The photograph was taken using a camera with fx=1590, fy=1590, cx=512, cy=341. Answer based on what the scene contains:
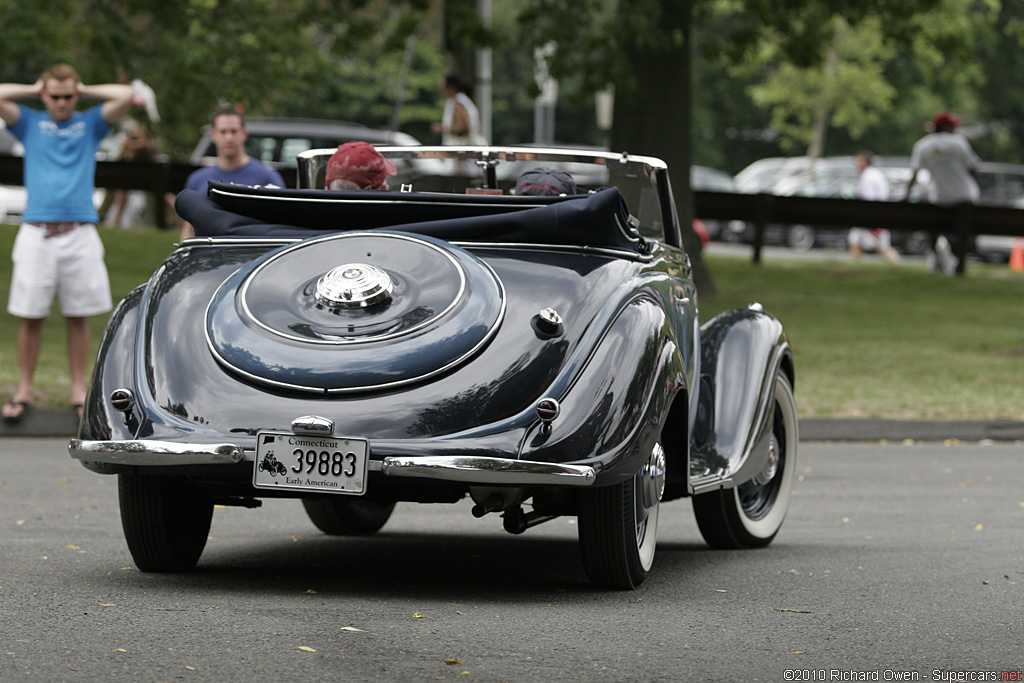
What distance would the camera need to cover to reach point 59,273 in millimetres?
9484

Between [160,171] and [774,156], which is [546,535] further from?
[774,156]

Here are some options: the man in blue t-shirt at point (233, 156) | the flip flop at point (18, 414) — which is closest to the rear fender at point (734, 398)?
the man in blue t-shirt at point (233, 156)

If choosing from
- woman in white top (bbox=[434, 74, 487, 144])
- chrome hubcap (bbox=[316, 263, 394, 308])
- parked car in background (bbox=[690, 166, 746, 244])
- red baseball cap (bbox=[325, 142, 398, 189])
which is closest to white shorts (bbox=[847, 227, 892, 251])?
parked car in background (bbox=[690, 166, 746, 244])

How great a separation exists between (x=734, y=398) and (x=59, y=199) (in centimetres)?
477

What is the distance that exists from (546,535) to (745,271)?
1457 cm

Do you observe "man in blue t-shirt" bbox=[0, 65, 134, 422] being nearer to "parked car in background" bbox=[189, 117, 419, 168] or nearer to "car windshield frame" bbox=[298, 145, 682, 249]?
"car windshield frame" bbox=[298, 145, 682, 249]

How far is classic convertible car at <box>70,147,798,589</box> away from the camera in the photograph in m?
4.77

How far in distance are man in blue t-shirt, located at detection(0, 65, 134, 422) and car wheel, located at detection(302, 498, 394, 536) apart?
10.1ft

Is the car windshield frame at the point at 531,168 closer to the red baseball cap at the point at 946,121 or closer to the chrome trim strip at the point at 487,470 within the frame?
the chrome trim strip at the point at 487,470

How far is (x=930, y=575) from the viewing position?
225 inches

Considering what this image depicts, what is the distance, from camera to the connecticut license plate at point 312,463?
470 centimetres

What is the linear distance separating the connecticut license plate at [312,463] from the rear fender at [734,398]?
5.03 ft

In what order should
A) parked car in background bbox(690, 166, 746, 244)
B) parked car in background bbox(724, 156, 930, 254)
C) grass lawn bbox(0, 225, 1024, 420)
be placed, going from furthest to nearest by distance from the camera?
parked car in background bbox(690, 166, 746, 244), parked car in background bbox(724, 156, 930, 254), grass lawn bbox(0, 225, 1024, 420)

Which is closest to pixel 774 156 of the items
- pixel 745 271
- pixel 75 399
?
pixel 745 271
